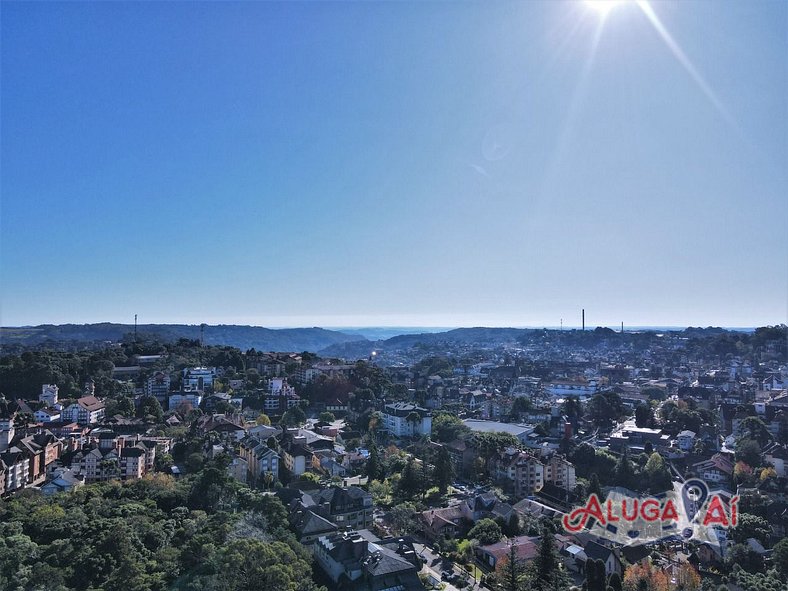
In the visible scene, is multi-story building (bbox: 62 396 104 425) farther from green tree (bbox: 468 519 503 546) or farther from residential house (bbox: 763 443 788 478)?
residential house (bbox: 763 443 788 478)

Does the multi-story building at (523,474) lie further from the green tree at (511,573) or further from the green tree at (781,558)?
the green tree at (781,558)

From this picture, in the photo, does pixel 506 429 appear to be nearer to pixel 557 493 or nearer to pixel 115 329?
pixel 557 493

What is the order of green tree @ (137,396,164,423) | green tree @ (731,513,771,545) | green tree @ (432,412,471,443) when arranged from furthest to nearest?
green tree @ (432,412,471,443), green tree @ (137,396,164,423), green tree @ (731,513,771,545)

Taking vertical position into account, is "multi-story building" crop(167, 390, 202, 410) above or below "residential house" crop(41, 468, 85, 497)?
above

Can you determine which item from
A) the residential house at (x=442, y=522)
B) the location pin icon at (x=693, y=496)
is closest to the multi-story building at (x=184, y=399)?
the residential house at (x=442, y=522)

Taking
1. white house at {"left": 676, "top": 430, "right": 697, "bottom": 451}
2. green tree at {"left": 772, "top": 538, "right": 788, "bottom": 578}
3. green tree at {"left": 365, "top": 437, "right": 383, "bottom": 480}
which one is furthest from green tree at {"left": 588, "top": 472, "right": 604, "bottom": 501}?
white house at {"left": 676, "top": 430, "right": 697, "bottom": 451}
